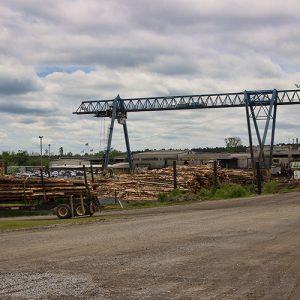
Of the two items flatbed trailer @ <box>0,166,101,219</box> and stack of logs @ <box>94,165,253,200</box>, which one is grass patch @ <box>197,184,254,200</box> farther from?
flatbed trailer @ <box>0,166,101,219</box>

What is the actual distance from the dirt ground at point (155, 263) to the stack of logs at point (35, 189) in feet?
32.4

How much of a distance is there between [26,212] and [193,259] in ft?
54.9

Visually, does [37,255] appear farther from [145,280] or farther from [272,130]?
[272,130]

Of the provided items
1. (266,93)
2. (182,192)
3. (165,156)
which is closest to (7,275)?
(182,192)

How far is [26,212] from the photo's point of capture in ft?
84.9

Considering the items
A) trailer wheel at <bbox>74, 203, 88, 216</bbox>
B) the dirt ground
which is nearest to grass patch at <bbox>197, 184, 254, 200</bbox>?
trailer wheel at <bbox>74, 203, 88, 216</bbox>

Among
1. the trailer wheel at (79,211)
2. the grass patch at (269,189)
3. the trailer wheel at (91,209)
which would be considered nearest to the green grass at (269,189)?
the grass patch at (269,189)

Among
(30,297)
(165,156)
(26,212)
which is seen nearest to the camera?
(30,297)

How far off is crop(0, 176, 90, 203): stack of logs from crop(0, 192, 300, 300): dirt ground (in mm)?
9873

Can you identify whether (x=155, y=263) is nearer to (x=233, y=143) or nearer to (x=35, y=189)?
(x=35, y=189)

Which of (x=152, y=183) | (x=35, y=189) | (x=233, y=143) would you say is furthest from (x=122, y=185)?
(x=233, y=143)

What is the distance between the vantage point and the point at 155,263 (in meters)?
10.1

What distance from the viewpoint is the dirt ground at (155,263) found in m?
7.92

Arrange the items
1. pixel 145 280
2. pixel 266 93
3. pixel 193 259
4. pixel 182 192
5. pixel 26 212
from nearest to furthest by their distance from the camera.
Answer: pixel 145 280 < pixel 193 259 < pixel 26 212 < pixel 182 192 < pixel 266 93
